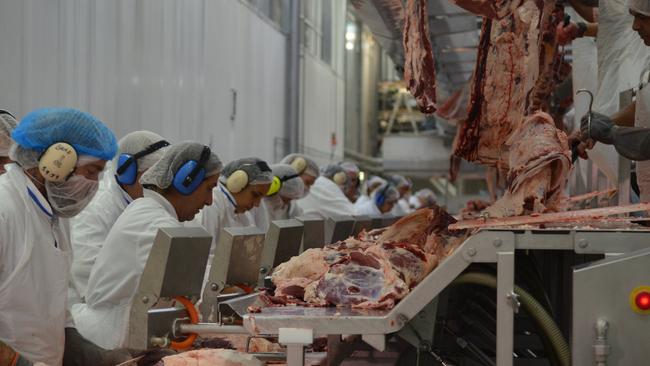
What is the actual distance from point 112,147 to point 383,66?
Result: 22258 mm

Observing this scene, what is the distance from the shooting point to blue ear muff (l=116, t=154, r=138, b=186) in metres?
4.59

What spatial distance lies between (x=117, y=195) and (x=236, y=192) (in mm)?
764

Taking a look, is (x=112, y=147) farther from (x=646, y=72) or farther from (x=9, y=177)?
(x=646, y=72)

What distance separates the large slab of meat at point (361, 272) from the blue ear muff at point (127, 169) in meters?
1.63

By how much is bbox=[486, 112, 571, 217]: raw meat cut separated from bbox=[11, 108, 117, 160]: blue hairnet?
1.42m

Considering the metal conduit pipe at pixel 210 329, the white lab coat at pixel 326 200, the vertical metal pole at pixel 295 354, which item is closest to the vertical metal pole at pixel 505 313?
the vertical metal pole at pixel 295 354

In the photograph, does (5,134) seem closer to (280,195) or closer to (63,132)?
(63,132)

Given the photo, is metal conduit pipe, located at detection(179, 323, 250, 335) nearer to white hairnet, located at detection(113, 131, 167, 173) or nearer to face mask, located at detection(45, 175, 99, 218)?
face mask, located at detection(45, 175, 99, 218)

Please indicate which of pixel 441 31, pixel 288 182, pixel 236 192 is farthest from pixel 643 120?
→ pixel 441 31

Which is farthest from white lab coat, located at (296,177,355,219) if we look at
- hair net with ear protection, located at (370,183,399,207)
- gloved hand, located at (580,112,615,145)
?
gloved hand, located at (580,112,615,145)

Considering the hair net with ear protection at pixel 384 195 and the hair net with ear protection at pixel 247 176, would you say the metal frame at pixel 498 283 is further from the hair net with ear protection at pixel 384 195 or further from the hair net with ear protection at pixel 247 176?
the hair net with ear protection at pixel 384 195

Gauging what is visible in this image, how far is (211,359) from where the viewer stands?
264 cm

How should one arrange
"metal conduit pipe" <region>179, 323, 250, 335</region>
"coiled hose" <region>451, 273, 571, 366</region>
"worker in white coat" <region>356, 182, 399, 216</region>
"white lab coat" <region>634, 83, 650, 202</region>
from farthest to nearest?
"worker in white coat" <region>356, 182, 399, 216</region> < "white lab coat" <region>634, 83, 650, 202</region> < "metal conduit pipe" <region>179, 323, 250, 335</region> < "coiled hose" <region>451, 273, 571, 366</region>

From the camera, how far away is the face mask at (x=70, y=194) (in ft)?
10.9
